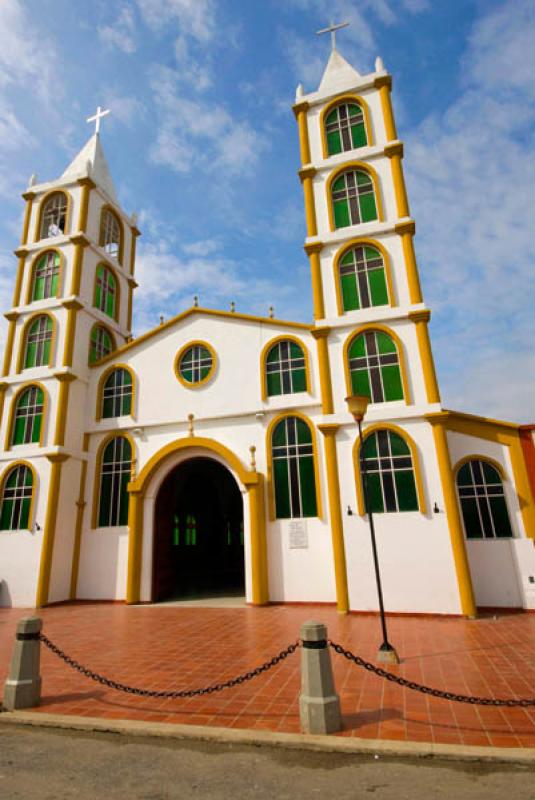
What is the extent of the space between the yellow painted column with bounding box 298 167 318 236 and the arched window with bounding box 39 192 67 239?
10.9 m

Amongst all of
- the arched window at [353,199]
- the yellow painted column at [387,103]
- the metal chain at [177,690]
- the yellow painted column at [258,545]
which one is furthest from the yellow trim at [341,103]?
the metal chain at [177,690]

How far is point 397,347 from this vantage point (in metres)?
12.7

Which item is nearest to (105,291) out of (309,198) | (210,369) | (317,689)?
(210,369)

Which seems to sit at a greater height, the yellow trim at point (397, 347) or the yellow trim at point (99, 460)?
the yellow trim at point (397, 347)

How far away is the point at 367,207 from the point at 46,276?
1334 centimetres

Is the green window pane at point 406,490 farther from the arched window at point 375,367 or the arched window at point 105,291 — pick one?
the arched window at point 105,291

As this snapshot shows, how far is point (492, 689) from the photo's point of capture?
18.9 feet

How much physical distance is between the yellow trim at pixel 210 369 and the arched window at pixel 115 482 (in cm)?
306

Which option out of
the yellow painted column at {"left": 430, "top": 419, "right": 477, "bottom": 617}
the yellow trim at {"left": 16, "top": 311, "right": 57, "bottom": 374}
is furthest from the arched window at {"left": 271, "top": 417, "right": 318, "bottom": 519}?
the yellow trim at {"left": 16, "top": 311, "right": 57, "bottom": 374}

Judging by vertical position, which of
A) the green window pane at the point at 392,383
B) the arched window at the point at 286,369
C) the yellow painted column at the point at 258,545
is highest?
the arched window at the point at 286,369

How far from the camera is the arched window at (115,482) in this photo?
50.2 ft

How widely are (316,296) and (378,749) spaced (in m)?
11.8

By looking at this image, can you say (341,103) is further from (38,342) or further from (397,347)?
(38,342)

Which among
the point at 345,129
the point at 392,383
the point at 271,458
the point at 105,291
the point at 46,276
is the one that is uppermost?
the point at 345,129
